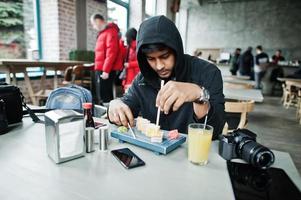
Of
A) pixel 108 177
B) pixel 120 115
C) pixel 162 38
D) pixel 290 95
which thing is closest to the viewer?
pixel 108 177

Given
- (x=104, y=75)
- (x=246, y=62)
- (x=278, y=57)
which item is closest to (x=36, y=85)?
(x=104, y=75)

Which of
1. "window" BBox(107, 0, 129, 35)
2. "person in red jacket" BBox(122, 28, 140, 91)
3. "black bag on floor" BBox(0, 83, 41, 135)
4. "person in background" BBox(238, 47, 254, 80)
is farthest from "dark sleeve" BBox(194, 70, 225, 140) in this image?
"person in background" BBox(238, 47, 254, 80)

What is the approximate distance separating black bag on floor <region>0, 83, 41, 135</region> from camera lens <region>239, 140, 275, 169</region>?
963 millimetres

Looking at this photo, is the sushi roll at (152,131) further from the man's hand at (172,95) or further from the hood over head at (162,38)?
the hood over head at (162,38)

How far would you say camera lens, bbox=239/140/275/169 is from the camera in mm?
750

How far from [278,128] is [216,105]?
3.81 meters

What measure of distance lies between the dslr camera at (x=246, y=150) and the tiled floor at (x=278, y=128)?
2172mm

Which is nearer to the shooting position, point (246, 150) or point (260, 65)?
point (246, 150)

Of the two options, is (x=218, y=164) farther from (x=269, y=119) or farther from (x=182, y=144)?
(x=269, y=119)

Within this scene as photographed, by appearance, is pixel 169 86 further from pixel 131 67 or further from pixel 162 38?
pixel 131 67

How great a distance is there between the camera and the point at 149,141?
850 millimetres

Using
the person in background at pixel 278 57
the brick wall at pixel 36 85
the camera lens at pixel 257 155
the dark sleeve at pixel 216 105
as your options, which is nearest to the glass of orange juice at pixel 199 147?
the camera lens at pixel 257 155

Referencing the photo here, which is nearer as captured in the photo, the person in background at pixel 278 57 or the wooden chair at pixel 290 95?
the wooden chair at pixel 290 95

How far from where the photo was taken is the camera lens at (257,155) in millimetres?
750
